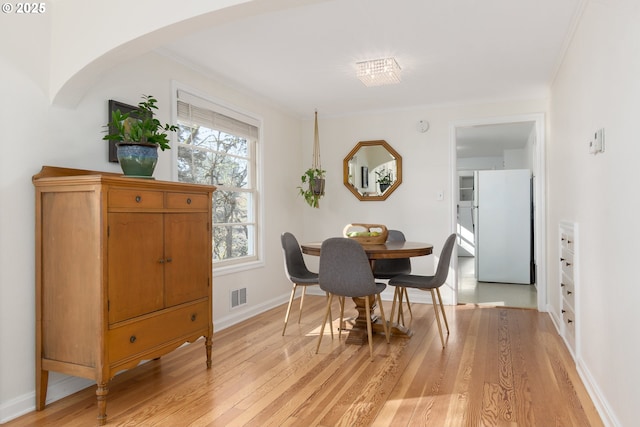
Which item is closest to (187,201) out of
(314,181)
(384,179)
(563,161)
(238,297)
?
(238,297)

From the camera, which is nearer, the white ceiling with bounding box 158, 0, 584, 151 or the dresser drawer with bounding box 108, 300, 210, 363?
the dresser drawer with bounding box 108, 300, 210, 363

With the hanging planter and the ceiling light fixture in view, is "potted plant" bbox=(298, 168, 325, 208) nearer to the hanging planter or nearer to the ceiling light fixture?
the hanging planter

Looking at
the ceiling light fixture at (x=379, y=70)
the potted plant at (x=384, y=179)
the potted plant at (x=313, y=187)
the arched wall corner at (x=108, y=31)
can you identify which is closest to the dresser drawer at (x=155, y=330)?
the arched wall corner at (x=108, y=31)

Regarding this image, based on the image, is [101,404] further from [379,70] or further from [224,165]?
[379,70]

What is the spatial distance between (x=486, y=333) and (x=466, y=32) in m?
2.51

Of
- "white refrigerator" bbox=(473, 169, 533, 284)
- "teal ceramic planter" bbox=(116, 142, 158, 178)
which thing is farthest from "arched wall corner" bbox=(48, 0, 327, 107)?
"white refrigerator" bbox=(473, 169, 533, 284)

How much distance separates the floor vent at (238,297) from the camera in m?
4.21

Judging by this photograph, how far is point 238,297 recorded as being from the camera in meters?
4.30

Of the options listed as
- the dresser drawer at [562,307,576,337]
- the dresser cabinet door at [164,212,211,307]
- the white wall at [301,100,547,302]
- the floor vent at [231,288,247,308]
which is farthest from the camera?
the white wall at [301,100,547,302]

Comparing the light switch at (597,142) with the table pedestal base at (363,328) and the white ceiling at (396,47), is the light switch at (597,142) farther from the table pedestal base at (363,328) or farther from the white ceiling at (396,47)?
the table pedestal base at (363,328)

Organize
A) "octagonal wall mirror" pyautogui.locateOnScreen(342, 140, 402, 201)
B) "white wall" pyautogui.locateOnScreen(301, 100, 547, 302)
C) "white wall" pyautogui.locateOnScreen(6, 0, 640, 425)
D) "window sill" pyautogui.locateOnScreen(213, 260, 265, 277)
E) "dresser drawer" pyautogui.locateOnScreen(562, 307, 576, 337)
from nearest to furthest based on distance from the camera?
"white wall" pyautogui.locateOnScreen(6, 0, 640, 425), "dresser drawer" pyautogui.locateOnScreen(562, 307, 576, 337), "window sill" pyautogui.locateOnScreen(213, 260, 265, 277), "white wall" pyautogui.locateOnScreen(301, 100, 547, 302), "octagonal wall mirror" pyautogui.locateOnScreen(342, 140, 402, 201)

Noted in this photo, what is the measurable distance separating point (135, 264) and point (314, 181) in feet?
9.93

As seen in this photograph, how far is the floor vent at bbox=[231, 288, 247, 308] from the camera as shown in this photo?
421 cm

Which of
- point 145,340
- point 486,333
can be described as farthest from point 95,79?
point 486,333
